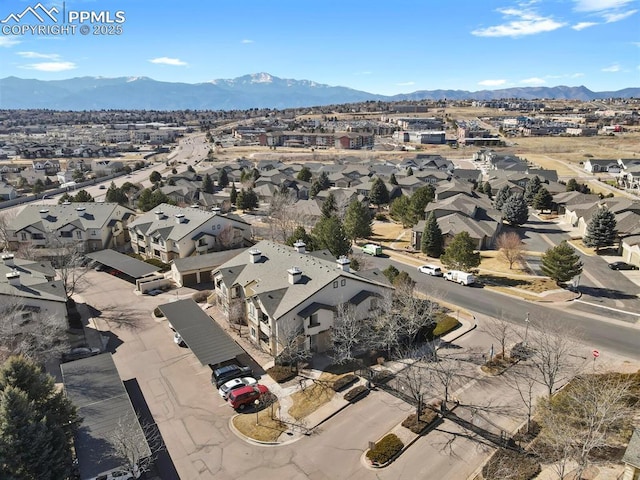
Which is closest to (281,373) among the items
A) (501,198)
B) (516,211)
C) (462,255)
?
(462,255)

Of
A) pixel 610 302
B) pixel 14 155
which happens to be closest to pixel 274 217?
pixel 610 302

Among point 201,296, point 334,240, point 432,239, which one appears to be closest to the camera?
point 201,296

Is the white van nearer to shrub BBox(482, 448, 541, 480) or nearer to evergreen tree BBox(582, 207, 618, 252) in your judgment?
evergreen tree BBox(582, 207, 618, 252)

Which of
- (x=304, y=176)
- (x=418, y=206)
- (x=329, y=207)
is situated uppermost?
(x=304, y=176)

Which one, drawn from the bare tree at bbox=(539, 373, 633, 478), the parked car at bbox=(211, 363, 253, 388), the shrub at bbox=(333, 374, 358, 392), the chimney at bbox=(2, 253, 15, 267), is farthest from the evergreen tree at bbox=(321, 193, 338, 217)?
the bare tree at bbox=(539, 373, 633, 478)

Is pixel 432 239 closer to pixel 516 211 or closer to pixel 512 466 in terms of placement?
pixel 516 211

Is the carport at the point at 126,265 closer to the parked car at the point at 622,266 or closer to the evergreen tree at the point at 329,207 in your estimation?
the evergreen tree at the point at 329,207

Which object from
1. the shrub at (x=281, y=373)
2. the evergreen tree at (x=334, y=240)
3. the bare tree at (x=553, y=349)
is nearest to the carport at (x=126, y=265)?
the evergreen tree at (x=334, y=240)
